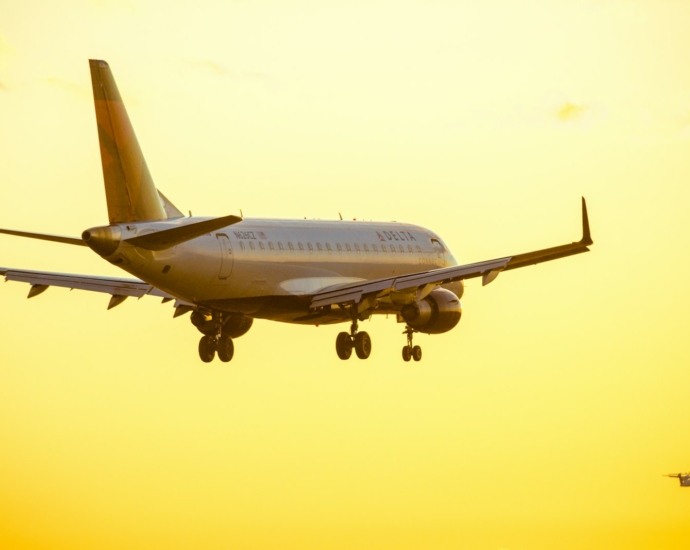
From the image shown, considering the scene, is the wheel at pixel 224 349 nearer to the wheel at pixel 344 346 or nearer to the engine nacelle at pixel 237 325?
the engine nacelle at pixel 237 325

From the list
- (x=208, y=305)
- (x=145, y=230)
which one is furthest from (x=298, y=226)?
(x=145, y=230)

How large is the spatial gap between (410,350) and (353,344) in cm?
374

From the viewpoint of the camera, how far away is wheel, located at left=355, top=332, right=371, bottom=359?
2717 inches

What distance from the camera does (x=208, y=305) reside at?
64938 millimetres

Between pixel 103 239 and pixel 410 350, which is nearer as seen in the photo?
pixel 103 239

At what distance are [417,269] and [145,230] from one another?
821 inches

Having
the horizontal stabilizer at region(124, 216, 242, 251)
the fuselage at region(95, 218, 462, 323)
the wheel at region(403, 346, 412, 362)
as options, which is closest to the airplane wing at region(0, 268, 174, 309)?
the fuselage at region(95, 218, 462, 323)

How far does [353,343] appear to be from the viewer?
69250mm

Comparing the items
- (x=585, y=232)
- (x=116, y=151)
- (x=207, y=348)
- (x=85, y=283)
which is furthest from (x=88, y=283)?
(x=585, y=232)

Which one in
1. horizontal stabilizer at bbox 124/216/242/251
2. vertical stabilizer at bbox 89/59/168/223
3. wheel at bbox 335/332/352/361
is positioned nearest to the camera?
horizontal stabilizer at bbox 124/216/242/251

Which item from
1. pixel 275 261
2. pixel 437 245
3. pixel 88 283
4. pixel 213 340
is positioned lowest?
pixel 213 340

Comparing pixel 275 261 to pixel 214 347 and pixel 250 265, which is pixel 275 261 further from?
pixel 214 347

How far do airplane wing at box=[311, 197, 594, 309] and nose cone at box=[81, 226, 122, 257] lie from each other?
11927 millimetres

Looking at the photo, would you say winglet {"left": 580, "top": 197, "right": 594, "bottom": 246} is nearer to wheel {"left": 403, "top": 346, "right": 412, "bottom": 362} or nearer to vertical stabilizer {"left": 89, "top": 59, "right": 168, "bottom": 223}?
wheel {"left": 403, "top": 346, "right": 412, "bottom": 362}
